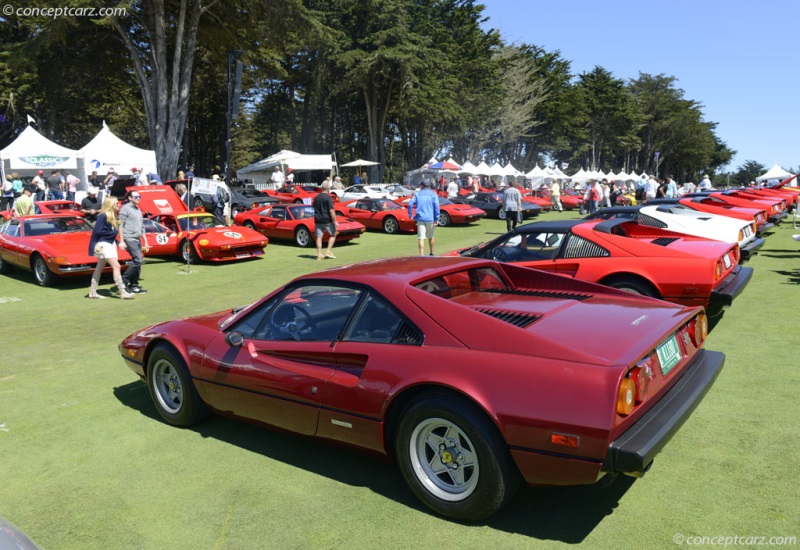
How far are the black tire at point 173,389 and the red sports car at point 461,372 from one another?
0.05 ft

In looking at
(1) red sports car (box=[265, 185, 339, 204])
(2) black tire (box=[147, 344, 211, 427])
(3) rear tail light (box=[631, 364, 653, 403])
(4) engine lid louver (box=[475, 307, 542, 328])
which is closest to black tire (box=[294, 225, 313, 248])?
(1) red sports car (box=[265, 185, 339, 204])

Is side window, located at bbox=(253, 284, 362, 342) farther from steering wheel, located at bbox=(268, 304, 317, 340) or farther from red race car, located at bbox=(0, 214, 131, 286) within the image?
red race car, located at bbox=(0, 214, 131, 286)

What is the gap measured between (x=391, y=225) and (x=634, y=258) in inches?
552

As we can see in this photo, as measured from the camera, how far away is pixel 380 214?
20734 millimetres

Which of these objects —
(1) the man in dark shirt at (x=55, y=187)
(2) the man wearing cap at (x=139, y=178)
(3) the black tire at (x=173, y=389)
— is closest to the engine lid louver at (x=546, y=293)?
(3) the black tire at (x=173, y=389)

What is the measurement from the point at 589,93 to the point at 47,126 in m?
58.5

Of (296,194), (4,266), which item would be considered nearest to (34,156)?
(296,194)

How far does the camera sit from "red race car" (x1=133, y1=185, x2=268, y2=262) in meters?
13.9

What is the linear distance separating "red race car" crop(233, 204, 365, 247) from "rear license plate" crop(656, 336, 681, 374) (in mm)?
13529

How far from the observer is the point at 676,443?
410 cm

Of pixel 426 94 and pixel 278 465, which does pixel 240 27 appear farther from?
pixel 278 465

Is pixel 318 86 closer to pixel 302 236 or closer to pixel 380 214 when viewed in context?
pixel 380 214

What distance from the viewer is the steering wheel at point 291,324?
156 inches

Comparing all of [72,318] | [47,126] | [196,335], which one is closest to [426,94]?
[47,126]
